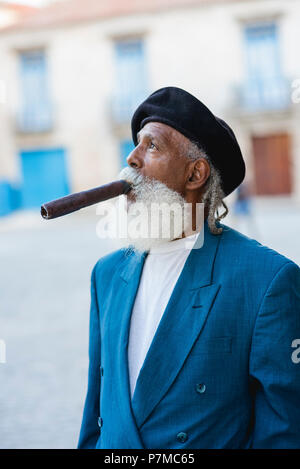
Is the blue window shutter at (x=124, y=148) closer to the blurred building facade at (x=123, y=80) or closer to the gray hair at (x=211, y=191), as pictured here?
the blurred building facade at (x=123, y=80)

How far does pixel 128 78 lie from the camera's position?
62.4 ft

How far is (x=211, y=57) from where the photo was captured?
58.2 feet

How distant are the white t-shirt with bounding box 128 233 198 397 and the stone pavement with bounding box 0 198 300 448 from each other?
21 cm

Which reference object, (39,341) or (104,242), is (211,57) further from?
(39,341)

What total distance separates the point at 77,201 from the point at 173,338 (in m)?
0.43

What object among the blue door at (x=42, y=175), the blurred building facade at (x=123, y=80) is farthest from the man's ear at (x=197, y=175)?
the blue door at (x=42, y=175)

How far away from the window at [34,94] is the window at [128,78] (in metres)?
2.55

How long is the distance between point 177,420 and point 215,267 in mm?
405

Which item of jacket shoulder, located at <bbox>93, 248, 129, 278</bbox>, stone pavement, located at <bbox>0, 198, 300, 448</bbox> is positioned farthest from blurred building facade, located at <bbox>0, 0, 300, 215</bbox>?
jacket shoulder, located at <bbox>93, 248, 129, 278</bbox>

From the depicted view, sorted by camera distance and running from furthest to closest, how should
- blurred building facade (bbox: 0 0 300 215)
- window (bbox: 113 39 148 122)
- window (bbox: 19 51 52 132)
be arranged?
window (bbox: 19 51 52 132), window (bbox: 113 39 148 122), blurred building facade (bbox: 0 0 300 215)

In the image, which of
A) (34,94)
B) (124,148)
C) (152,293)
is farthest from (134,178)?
(34,94)

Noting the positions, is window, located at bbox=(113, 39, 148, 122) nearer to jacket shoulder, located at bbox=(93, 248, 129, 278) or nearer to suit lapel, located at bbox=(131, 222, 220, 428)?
jacket shoulder, located at bbox=(93, 248, 129, 278)

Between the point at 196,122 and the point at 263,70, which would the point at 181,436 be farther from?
the point at 263,70

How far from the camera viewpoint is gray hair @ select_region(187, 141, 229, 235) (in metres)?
1.53
